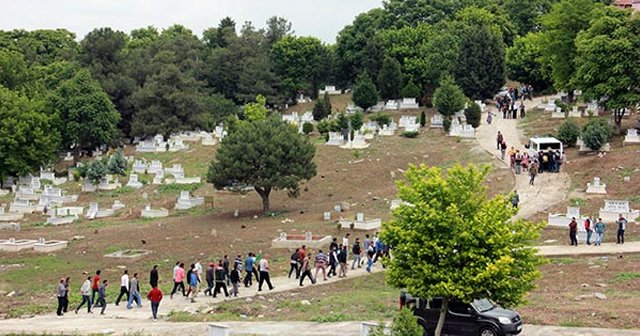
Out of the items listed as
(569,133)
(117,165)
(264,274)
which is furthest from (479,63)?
(264,274)

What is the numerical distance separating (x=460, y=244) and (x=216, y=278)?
1141 cm

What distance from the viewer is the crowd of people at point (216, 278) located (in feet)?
94.8

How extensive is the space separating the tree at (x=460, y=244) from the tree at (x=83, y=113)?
59.4 meters

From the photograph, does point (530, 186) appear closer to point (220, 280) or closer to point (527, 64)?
point (220, 280)

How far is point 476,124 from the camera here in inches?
2574

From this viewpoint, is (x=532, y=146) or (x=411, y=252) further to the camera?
(x=532, y=146)

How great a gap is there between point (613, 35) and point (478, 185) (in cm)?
3827

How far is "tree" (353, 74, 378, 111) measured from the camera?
80000 millimetres

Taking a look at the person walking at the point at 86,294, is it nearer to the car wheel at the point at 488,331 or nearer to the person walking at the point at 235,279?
the person walking at the point at 235,279

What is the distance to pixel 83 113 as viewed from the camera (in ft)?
253

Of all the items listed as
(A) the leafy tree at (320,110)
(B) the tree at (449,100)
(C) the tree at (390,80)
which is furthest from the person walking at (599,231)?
(C) the tree at (390,80)

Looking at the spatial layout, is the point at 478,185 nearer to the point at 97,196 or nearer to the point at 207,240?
the point at 207,240

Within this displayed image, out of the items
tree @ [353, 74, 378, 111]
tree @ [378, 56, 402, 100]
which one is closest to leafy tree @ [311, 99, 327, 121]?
tree @ [353, 74, 378, 111]

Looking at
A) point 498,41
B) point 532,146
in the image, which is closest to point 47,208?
point 532,146
